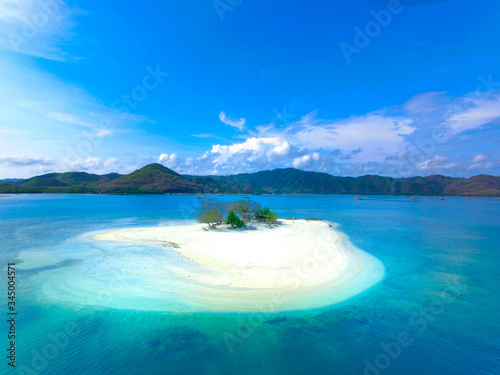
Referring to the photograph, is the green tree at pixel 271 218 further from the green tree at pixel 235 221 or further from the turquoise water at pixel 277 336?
the turquoise water at pixel 277 336

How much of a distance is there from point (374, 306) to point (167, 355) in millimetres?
14840

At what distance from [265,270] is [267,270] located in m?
0.20

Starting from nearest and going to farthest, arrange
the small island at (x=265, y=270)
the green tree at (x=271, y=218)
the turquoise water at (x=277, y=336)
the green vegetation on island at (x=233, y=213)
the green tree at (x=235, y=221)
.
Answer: the turquoise water at (x=277, y=336)
the small island at (x=265, y=270)
the green tree at (x=235, y=221)
the green vegetation on island at (x=233, y=213)
the green tree at (x=271, y=218)

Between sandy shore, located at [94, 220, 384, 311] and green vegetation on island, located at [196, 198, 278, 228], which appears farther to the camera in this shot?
green vegetation on island, located at [196, 198, 278, 228]

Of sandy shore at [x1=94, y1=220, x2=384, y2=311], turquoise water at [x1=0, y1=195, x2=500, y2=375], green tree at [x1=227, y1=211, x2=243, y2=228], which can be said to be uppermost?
green tree at [x1=227, y1=211, x2=243, y2=228]

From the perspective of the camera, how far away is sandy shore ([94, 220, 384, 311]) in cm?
1662

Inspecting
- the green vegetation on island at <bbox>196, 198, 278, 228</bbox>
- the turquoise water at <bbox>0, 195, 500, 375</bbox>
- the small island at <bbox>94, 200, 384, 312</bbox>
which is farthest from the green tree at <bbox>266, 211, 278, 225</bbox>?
the turquoise water at <bbox>0, 195, 500, 375</bbox>

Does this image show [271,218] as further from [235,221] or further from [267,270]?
[267,270]

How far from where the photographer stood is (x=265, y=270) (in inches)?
869

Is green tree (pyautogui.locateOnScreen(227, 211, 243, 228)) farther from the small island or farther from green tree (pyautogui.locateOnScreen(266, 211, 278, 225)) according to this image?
green tree (pyautogui.locateOnScreen(266, 211, 278, 225))

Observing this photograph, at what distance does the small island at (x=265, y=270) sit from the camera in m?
16.6

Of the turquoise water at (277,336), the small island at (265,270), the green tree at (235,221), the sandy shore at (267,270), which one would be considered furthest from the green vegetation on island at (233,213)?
the turquoise water at (277,336)

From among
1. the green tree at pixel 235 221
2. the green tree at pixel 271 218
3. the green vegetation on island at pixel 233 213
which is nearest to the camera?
the green tree at pixel 235 221

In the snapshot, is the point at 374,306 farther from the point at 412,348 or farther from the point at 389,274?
the point at 389,274
